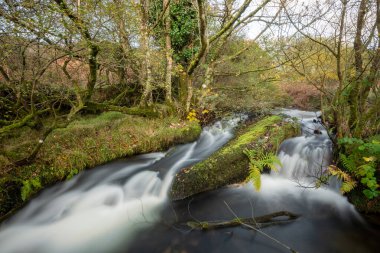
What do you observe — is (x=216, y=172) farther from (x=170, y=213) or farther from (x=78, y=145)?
(x=78, y=145)

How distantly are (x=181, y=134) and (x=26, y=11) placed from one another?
16.5ft

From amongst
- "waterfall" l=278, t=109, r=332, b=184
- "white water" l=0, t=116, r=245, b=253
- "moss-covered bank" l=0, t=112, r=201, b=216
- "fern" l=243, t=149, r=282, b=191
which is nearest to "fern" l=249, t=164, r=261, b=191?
"fern" l=243, t=149, r=282, b=191

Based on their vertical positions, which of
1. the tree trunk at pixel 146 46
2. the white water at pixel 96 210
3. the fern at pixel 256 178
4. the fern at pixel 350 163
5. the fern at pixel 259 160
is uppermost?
the tree trunk at pixel 146 46

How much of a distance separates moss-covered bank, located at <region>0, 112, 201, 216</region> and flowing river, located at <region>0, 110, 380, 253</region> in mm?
290

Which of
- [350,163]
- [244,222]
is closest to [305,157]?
[350,163]

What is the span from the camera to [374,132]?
17.7 ft

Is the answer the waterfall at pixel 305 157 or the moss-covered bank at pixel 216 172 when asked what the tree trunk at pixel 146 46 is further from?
the waterfall at pixel 305 157

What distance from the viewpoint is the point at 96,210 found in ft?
15.9

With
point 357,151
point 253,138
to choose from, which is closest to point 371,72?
point 357,151

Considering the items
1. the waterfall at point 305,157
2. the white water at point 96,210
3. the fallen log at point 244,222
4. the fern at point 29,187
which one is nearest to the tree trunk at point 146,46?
the white water at point 96,210

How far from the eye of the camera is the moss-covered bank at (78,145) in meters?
4.70

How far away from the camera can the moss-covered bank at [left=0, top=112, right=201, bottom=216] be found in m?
4.70

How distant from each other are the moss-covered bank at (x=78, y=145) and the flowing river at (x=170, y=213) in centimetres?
29

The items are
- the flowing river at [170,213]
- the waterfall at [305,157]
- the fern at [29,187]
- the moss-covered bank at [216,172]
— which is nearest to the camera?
the flowing river at [170,213]
